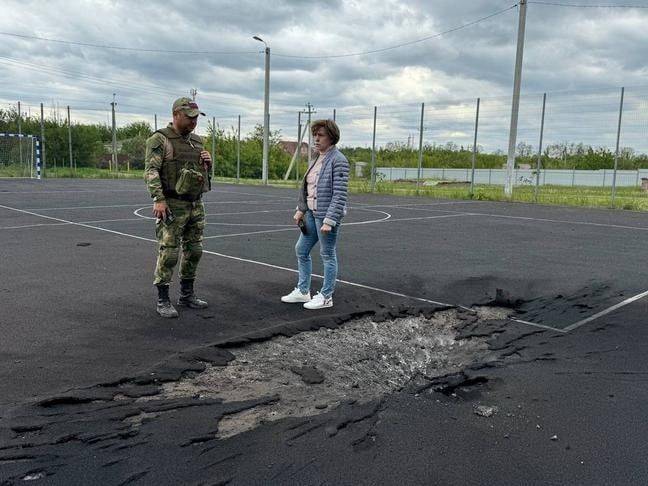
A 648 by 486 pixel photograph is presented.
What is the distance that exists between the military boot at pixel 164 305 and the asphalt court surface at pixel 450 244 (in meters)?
1.74

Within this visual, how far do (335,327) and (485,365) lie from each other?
4.50 ft

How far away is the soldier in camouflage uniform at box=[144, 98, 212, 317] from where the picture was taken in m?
4.92

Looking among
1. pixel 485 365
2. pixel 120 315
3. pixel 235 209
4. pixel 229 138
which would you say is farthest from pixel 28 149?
pixel 485 365

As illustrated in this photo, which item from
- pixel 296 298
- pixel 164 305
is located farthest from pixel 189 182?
pixel 296 298

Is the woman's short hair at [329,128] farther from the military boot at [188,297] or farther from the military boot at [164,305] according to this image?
the military boot at [164,305]

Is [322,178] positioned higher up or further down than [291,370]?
higher up

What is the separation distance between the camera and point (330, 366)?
13.2 ft

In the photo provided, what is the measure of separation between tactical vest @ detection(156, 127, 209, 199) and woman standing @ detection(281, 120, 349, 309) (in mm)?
1088

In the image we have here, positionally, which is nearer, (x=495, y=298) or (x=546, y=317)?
(x=546, y=317)

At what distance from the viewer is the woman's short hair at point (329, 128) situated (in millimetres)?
5109

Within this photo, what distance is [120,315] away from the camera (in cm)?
508

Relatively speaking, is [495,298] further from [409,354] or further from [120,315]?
[120,315]

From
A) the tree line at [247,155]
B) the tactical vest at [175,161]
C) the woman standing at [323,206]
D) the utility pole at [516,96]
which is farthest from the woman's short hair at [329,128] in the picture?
the tree line at [247,155]

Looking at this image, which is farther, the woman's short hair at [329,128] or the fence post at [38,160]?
the fence post at [38,160]
